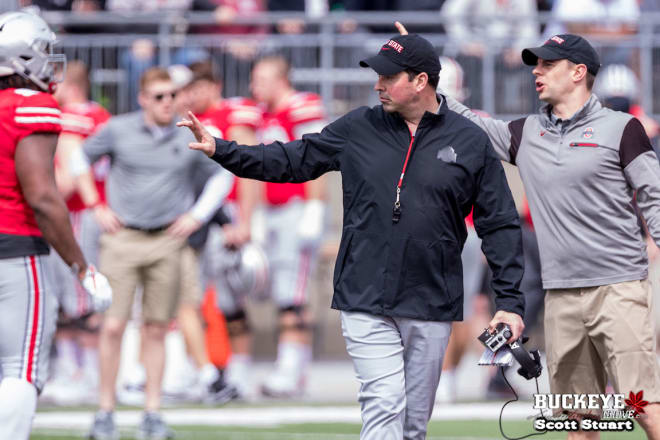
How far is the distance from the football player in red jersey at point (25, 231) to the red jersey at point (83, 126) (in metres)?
4.69

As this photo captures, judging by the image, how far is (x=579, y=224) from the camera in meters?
6.40

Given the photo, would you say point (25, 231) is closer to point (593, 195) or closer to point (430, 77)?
point (430, 77)

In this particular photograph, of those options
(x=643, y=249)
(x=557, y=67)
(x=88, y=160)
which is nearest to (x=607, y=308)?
(x=643, y=249)

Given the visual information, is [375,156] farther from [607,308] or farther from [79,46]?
[79,46]

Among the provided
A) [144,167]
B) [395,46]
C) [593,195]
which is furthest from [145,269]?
[593,195]

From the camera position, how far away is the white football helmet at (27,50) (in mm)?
6199

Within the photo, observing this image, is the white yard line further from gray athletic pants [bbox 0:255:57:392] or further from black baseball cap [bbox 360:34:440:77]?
black baseball cap [bbox 360:34:440:77]

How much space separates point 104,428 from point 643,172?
398 centimetres

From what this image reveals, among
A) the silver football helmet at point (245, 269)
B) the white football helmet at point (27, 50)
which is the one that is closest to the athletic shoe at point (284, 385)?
the silver football helmet at point (245, 269)

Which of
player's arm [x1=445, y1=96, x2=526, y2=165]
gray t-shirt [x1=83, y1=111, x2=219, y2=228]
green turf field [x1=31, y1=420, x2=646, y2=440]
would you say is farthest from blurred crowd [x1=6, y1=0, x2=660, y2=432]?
player's arm [x1=445, y1=96, x2=526, y2=165]

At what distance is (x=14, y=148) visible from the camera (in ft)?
19.7

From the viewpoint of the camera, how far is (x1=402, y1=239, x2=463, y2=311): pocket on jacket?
5914 millimetres

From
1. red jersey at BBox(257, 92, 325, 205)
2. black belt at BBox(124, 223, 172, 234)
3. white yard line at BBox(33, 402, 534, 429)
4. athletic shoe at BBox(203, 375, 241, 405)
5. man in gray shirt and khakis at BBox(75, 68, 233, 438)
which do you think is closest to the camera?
man in gray shirt and khakis at BBox(75, 68, 233, 438)

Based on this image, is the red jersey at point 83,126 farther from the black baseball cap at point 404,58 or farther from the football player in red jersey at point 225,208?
the black baseball cap at point 404,58
